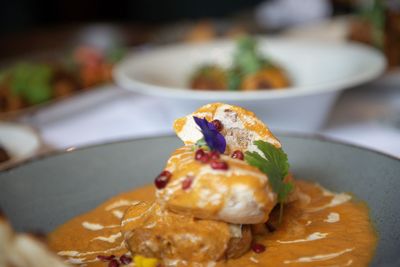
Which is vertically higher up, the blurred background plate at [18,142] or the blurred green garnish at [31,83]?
the blurred green garnish at [31,83]

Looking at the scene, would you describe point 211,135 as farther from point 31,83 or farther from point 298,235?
point 31,83

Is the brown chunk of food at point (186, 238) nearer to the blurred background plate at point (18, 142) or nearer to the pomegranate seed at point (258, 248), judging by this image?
the pomegranate seed at point (258, 248)

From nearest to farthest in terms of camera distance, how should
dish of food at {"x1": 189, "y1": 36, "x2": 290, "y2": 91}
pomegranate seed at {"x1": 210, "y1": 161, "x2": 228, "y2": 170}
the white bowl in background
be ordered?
pomegranate seed at {"x1": 210, "y1": 161, "x2": 228, "y2": 170} < the white bowl in background < dish of food at {"x1": 189, "y1": 36, "x2": 290, "y2": 91}

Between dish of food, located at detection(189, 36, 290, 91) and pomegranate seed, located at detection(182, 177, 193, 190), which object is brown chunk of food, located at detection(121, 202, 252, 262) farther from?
dish of food, located at detection(189, 36, 290, 91)

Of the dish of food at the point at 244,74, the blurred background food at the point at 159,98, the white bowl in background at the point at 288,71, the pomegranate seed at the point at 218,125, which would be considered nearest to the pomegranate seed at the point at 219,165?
the pomegranate seed at the point at 218,125

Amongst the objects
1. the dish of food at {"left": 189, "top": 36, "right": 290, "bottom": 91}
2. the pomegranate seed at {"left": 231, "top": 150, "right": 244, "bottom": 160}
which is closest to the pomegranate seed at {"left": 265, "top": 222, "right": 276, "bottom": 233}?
the pomegranate seed at {"left": 231, "top": 150, "right": 244, "bottom": 160}

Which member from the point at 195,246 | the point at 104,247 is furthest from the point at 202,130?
the point at 104,247
